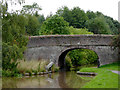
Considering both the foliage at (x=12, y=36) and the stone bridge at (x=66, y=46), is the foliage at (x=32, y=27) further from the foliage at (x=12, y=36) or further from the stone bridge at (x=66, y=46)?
the foliage at (x=12, y=36)

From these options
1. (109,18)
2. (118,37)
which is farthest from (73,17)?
(118,37)

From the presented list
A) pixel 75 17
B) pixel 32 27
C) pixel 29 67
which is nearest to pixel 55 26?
pixel 32 27

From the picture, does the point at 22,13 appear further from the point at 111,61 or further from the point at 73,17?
the point at 73,17

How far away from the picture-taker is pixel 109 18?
55.4 m

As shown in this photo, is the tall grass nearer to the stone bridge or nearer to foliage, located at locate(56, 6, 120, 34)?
the stone bridge

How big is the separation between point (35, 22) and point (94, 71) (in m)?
23.7

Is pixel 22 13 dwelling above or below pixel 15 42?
above

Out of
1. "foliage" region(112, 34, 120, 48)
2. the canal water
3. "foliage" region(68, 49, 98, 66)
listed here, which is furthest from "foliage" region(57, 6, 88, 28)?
the canal water

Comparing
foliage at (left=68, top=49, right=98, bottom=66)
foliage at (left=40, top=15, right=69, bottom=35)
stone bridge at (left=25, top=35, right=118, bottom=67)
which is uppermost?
foliage at (left=40, top=15, right=69, bottom=35)

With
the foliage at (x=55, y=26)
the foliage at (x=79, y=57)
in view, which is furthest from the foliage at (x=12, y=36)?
the foliage at (x=55, y=26)

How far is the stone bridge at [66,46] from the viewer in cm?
2156

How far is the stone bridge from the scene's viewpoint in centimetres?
2156

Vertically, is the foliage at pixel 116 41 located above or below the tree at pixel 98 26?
below

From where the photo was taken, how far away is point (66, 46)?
873 inches
